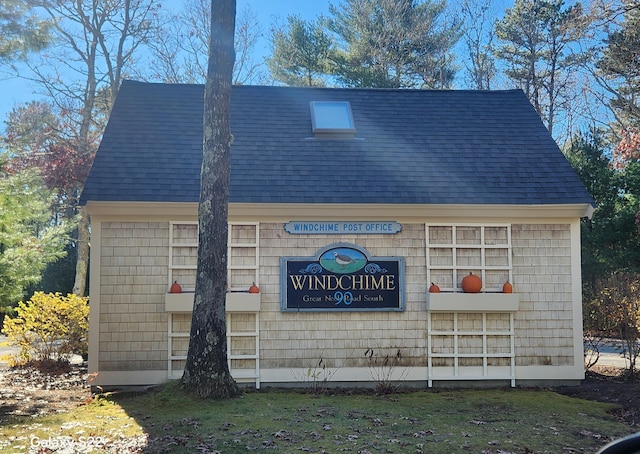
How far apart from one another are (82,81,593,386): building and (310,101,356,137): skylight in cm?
103

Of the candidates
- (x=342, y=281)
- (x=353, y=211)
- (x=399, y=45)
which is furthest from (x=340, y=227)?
(x=399, y=45)

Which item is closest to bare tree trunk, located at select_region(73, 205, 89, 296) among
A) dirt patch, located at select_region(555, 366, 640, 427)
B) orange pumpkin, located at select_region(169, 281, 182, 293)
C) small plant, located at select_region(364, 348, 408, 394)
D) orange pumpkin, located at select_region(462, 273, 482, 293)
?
orange pumpkin, located at select_region(169, 281, 182, 293)

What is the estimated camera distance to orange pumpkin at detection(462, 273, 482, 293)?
10.5 metres

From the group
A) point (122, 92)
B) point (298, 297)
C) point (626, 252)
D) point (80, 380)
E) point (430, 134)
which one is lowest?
point (80, 380)

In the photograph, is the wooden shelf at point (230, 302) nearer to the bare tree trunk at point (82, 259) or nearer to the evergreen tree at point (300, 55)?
the bare tree trunk at point (82, 259)

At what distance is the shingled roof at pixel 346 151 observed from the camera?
10.7 metres

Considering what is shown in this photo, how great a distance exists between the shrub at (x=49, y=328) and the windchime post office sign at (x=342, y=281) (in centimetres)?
449

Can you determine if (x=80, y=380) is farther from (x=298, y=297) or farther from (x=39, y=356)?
(x=298, y=297)

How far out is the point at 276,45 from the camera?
30.3m

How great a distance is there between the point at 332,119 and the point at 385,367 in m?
4.88

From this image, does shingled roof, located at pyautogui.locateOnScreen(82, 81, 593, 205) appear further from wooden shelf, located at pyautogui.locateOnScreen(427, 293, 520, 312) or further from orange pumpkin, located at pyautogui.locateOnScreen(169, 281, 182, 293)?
wooden shelf, located at pyautogui.locateOnScreen(427, 293, 520, 312)

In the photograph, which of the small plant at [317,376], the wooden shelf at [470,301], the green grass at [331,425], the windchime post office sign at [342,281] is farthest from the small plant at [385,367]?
the green grass at [331,425]

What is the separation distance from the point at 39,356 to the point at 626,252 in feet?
51.1

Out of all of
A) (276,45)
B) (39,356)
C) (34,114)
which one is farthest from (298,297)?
(276,45)
